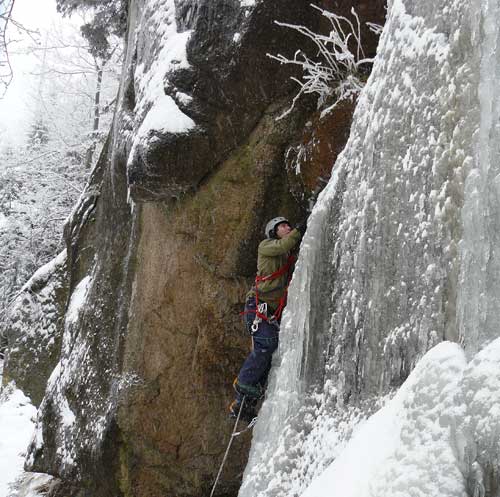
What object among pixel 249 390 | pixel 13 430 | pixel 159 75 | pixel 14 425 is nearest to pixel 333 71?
pixel 159 75

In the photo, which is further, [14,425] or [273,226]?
[14,425]

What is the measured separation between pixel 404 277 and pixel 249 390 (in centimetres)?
223

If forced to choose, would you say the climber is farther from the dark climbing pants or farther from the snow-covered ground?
the snow-covered ground

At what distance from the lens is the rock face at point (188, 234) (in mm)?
5672

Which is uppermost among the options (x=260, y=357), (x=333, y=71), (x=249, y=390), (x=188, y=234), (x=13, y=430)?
(x=333, y=71)

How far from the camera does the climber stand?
16.1ft

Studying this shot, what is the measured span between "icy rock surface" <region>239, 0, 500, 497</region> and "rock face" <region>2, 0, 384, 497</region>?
154 centimetres

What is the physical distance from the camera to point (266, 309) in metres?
5.04

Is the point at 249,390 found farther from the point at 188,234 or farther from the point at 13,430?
the point at 13,430

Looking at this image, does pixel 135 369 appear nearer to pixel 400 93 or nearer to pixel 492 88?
pixel 400 93

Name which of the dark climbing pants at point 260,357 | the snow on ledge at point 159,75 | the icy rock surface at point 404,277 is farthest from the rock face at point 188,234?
the icy rock surface at point 404,277

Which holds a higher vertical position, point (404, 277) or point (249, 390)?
point (404, 277)

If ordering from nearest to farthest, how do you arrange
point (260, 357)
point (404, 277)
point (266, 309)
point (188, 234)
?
point (404, 277) → point (260, 357) → point (266, 309) → point (188, 234)

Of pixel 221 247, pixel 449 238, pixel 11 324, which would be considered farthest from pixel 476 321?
pixel 11 324
